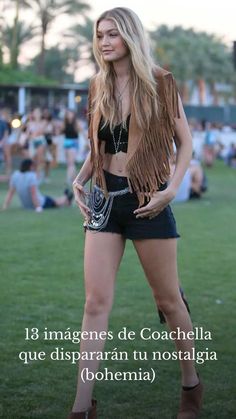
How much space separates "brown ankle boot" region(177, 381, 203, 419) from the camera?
400cm

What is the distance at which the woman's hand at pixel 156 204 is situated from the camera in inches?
149

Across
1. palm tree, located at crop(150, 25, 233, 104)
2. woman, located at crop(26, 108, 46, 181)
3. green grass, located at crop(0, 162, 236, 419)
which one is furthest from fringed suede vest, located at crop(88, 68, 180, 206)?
palm tree, located at crop(150, 25, 233, 104)

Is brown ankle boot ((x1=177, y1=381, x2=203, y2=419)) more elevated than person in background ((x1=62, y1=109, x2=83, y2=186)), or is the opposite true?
brown ankle boot ((x1=177, y1=381, x2=203, y2=419))

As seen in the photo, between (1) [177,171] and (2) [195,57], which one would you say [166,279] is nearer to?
(1) [177,171]

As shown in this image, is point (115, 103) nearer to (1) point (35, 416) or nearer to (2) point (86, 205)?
(2) point (86, 205)

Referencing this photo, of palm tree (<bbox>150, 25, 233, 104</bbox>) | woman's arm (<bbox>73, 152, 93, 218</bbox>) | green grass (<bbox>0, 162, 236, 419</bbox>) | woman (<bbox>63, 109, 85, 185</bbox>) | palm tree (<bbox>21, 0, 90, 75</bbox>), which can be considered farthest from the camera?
palm tree (<bbox>150, 25, 233, 104</bbox>)

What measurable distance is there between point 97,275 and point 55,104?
32928 millimetres

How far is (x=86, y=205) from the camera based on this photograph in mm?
4078

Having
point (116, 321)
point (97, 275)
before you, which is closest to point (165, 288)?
point (97, 275)

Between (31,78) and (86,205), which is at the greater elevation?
(86,205)

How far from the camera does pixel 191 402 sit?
4.04m

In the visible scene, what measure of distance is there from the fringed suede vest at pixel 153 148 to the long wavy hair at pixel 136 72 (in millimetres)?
38

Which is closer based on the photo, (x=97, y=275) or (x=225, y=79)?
(x=97, y=275)

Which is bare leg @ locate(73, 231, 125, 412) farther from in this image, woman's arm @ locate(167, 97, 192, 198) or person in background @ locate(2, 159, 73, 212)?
person in background @ locate(2, 159, 73, 212)
